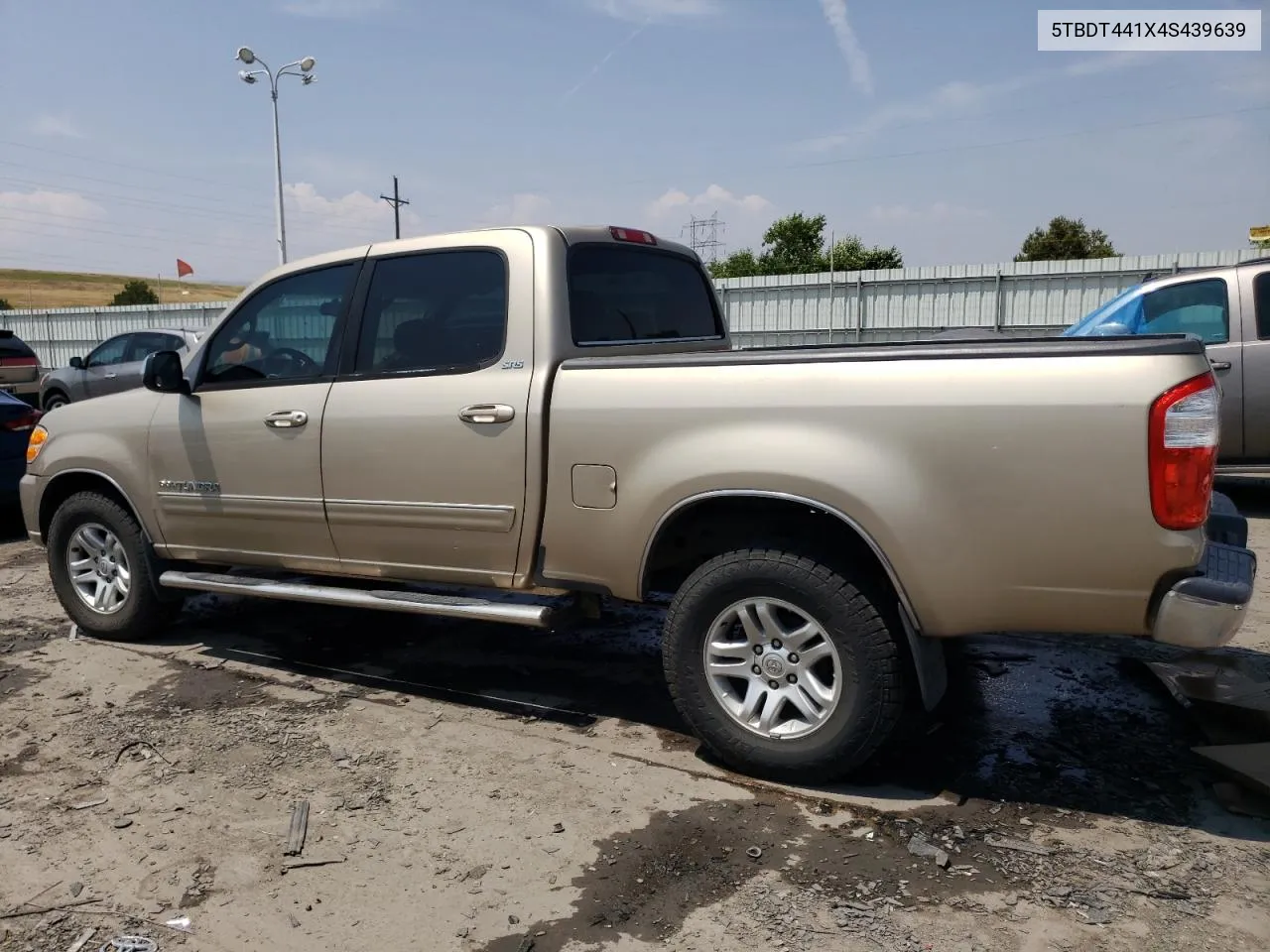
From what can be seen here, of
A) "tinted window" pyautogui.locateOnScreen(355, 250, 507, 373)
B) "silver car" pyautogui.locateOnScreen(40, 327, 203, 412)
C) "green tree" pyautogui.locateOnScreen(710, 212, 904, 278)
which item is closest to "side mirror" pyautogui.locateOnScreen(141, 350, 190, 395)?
"tinted window" pyautogui.locateOnScreen(355, 250, 507, 373)

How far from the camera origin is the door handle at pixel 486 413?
12.1ft

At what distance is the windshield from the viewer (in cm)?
804

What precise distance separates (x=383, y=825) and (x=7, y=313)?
31771 millimetres

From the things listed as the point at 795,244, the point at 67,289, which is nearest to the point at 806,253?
the point at 795,244

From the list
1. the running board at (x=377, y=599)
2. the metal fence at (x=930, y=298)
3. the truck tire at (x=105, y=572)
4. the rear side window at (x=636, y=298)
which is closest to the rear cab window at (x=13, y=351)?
the metal fence at (x=930, y=298)

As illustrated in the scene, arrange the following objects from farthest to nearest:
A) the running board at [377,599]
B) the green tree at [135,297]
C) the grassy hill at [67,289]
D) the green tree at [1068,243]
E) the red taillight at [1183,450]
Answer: the grassy hill at [67,289] → the green tree at [135,297] → the green tree at [1068,243] → the running board at [377,599] → the red taillight at [1183,450]

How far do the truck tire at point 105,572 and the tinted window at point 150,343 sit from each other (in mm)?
8837

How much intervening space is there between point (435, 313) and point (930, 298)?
15.1 m

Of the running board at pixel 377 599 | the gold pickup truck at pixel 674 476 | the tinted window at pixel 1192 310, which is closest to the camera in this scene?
the gold pickup truck at pixel 674 476

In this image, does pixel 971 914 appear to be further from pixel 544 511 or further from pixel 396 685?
pixel 396 685

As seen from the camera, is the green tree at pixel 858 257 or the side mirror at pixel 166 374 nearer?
the side mirror at pixel 166 374

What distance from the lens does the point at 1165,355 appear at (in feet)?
8.89

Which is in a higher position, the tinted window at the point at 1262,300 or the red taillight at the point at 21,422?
the tinted window at the point at 1262,300

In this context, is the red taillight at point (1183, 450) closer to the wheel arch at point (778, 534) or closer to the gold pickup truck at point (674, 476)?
the gold pickup truck at point (674, 476)
